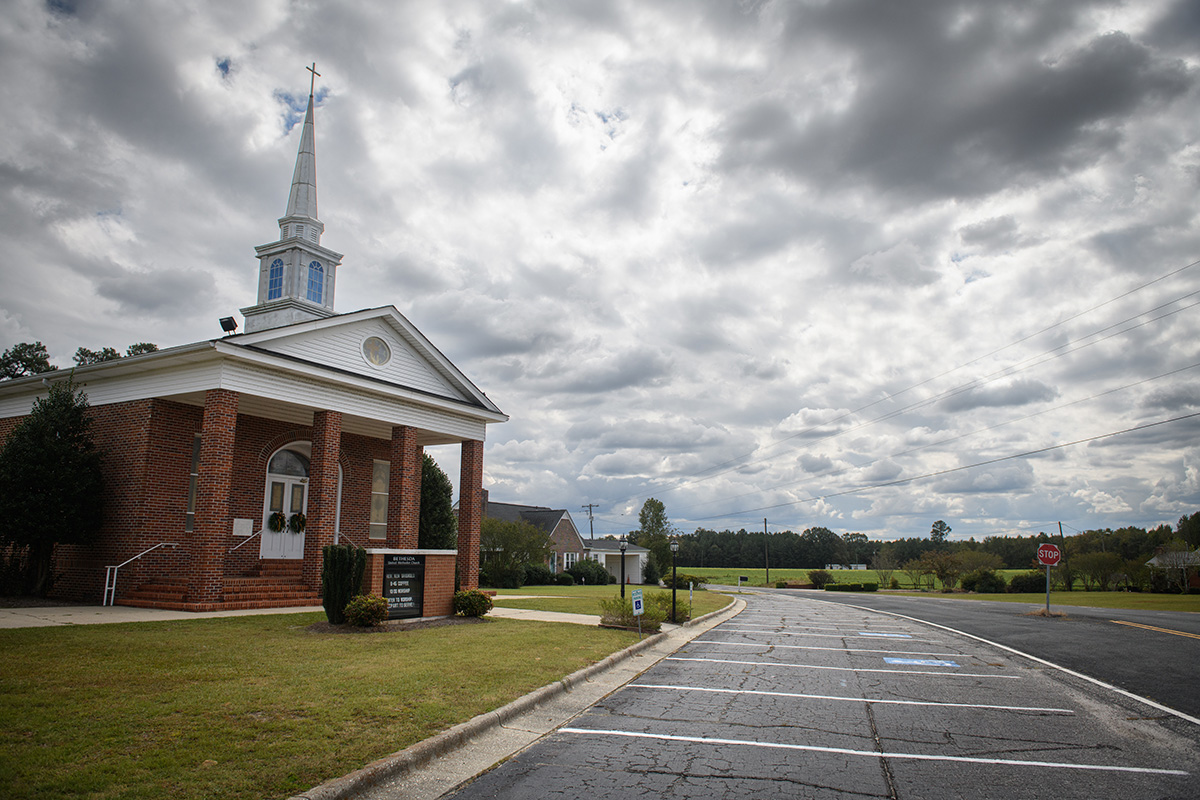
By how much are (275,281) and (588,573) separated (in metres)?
34.8

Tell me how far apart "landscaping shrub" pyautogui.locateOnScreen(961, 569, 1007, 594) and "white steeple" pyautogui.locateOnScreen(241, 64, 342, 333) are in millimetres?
44544

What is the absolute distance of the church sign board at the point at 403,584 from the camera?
44.2 ft

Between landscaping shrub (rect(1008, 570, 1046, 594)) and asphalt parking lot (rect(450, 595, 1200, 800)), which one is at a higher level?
asphalt parking lot (rect(450, 595, 1200, 800))

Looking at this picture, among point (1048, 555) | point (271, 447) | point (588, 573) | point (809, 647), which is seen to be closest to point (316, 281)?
point (271, 447)

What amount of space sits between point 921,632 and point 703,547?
4770 inches

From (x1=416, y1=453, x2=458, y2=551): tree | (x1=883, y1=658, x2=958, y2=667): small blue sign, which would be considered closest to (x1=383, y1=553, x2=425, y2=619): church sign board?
(x1=883, y1=658, x2=958, y2=667): small blue sign

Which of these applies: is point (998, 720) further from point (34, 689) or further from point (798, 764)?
point (34, 689)

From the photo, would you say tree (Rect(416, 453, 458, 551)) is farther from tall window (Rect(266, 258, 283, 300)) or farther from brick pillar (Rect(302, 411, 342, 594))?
brick pillar (Rect(302, 411, 342, 594))

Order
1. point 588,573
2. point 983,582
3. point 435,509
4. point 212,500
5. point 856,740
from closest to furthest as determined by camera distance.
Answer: point 856,740 → point 212,500 → point 435,509 → point 983,582 → point 588,573

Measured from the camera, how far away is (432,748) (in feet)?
18.2

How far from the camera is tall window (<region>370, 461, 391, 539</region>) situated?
23016 mm

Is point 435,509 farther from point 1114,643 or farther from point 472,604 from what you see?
point 1114,643

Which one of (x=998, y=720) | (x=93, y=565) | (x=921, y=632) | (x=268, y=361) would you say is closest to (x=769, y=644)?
(x=921, y=632)

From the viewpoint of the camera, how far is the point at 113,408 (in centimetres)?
1759
